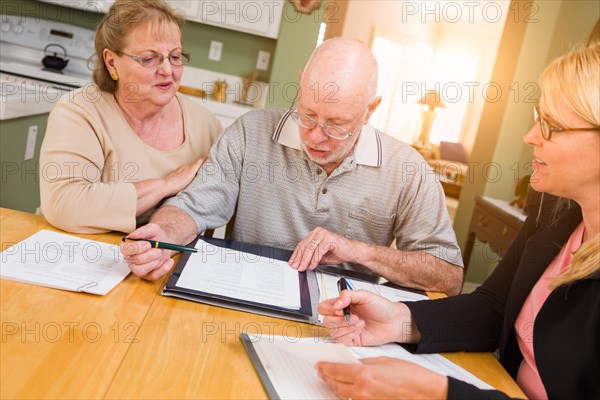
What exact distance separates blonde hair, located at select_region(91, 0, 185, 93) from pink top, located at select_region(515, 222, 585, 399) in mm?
1243

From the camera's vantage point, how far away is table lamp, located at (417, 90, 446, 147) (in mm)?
9469

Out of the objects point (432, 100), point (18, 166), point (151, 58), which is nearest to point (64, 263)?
point (151, 58)

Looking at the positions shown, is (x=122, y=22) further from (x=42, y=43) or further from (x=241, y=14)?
(x=42, y=43)

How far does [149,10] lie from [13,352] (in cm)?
116

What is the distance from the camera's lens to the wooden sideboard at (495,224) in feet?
10.1

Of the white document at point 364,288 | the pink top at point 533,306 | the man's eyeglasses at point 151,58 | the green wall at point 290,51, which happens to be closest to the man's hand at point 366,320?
the white document at point 364,288

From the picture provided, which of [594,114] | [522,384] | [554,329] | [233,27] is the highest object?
[233,27]

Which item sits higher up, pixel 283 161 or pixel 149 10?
pixel 149 10

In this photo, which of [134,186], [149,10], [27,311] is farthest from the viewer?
[149,10]

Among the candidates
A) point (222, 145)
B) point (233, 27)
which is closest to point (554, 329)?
point (222, 145)

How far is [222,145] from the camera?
1.77 m

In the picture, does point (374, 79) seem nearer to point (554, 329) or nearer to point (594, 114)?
point (594, 114)

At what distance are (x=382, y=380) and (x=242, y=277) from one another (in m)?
0.48

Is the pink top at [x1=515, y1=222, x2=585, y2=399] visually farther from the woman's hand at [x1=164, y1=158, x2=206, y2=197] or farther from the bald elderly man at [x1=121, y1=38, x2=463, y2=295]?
the woman's hand at [x1=164, y1=158, x2=206, y2=197]
